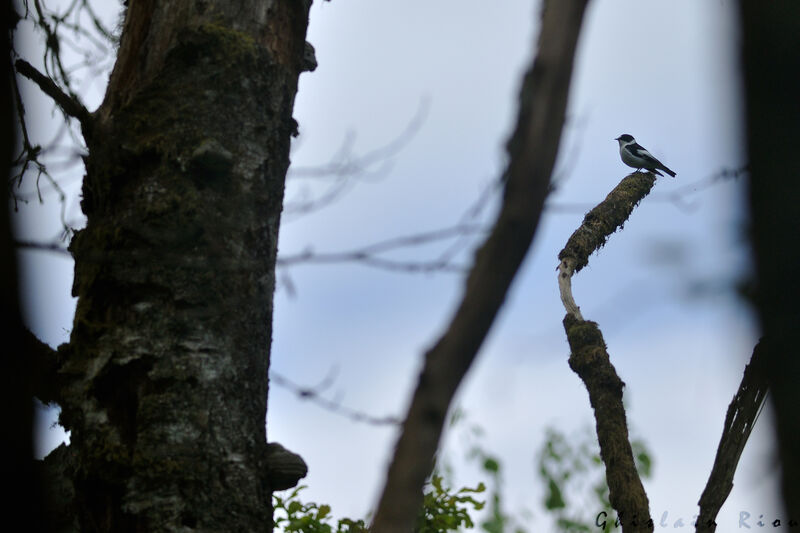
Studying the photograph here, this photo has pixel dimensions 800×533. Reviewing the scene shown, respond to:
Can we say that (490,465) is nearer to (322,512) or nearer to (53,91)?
(322,512)

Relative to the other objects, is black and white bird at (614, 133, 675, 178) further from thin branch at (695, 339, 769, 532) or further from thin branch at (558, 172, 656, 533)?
thin branch at (695, 339, 769, 532)

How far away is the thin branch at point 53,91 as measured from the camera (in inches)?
93.5

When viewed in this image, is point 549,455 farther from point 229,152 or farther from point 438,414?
point 438,414

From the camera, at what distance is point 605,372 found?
3.31 metres

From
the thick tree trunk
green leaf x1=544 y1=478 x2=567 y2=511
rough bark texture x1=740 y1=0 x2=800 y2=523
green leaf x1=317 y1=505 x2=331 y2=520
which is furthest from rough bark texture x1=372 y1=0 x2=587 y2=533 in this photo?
green leaf x1=544 y1=478 x2=567 y2=511

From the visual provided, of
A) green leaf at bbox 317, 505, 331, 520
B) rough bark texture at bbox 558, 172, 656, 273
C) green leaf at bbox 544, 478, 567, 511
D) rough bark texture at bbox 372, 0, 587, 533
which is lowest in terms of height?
rough bark texture at bbox 372, 0, 587, 533

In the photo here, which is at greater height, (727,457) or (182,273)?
(182,273)

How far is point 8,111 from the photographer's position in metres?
1.80

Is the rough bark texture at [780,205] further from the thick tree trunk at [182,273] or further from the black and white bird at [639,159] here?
the black and white bird at [639,159]

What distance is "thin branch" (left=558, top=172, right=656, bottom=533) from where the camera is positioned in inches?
116

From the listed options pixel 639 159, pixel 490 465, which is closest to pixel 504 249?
pixel 639 159

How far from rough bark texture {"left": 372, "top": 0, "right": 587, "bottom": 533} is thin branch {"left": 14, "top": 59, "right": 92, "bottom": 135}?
5.33ft

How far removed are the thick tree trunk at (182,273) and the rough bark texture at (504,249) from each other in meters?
0.97

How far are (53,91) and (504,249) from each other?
174 cm
